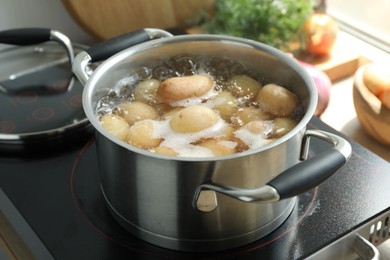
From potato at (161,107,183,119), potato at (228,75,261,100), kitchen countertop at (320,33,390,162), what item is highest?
potato at (228,75,261,100)

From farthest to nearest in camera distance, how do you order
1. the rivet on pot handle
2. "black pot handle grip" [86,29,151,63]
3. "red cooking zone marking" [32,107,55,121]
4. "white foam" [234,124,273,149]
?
"red cooking zone marking" [32,107,55,121], "black pot handle grip" [86,29,151,63], "white foam" [234,124,273,149], the rivet on pot handle

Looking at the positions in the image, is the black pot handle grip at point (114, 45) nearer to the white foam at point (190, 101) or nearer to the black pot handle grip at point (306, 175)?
the white foam at point (190, 101)

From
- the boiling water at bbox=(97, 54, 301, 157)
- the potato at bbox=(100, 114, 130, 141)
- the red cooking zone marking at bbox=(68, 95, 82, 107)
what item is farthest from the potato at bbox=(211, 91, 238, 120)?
the red cooking zone marking at bbox=(68, 95, 82, 107)

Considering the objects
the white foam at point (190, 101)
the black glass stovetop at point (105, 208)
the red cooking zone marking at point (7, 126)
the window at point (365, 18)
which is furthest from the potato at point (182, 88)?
the window at point (365, 18)

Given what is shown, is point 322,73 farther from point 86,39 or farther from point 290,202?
point 86,39

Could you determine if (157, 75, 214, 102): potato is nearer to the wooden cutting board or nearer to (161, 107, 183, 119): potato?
(161, 107, 183, 119): potato
